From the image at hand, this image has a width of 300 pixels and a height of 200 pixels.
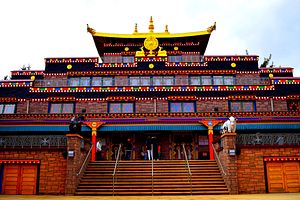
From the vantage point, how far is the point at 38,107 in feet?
86.2

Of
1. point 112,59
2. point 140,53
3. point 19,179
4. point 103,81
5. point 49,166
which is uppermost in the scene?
point 140,53

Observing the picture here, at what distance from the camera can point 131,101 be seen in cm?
2623

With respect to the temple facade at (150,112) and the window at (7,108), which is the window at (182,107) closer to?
the temple facade at (150,112)

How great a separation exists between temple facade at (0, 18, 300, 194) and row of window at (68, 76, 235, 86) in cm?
9

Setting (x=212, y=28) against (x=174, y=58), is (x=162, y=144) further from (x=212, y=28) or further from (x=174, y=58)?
(x=212, y=28)

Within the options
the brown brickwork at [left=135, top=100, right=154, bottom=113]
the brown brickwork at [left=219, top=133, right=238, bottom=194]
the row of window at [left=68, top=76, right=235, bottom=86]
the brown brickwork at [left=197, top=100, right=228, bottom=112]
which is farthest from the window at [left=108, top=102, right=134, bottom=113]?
the brown brickwork at [left=219, top=133, right=238, bottom=194]

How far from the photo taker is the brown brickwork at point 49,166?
1567 cm

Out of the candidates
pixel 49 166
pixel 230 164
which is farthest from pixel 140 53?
pixel 230 164

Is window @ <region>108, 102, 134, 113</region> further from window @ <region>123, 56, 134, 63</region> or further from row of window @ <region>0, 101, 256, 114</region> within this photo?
window @ <region>123, 56, 134, 63</region>

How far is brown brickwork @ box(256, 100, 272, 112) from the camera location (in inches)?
1012

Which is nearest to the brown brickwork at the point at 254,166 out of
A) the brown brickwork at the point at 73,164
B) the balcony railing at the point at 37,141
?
the brown brickwork at the point at 73,164

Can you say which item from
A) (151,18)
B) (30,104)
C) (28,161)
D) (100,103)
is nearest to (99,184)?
(28,161)

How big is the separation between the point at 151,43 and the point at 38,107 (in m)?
13.0

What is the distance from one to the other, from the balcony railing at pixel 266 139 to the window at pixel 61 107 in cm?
1513
